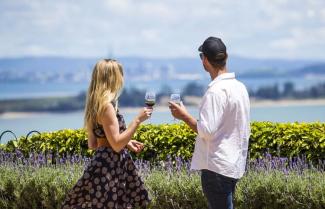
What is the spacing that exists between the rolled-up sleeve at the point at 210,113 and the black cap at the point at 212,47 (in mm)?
258

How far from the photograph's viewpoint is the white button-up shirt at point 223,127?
179 inches

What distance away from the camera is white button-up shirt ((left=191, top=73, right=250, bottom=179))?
14.9 ft

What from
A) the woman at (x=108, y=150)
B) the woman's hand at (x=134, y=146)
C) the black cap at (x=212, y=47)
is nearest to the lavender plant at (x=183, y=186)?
the woman at (x=108, y=150)

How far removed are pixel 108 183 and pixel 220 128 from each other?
3.20ft

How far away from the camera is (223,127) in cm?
464

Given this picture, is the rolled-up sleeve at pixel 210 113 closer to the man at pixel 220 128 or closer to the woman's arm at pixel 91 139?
the man at pixel 220 128

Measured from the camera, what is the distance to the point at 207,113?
454 cm

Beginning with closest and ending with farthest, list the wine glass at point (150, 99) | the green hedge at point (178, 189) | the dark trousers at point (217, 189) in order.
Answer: the dark trousers at point (217, 189) < the wine glass at point (150, 99) < the green hedge at point (178, 189)

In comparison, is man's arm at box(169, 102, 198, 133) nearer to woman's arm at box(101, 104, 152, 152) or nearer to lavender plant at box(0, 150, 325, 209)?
woman's arm at box(101, 104, 152, 152)

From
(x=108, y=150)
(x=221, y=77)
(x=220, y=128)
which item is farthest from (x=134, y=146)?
(x=221, y=77)

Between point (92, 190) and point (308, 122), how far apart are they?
3892mm

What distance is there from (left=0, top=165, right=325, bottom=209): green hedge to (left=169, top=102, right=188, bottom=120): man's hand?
6.07 ft

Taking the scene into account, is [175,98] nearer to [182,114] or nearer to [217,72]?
[182,114]

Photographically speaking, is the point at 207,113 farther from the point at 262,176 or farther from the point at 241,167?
the point at 262,176
